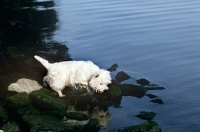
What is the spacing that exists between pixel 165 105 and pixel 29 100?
15.0ft

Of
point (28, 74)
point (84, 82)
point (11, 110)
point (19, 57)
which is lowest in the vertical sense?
point (11, 110)

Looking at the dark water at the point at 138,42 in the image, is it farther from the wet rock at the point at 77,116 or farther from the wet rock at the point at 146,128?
the wet rock at the point at 77,116

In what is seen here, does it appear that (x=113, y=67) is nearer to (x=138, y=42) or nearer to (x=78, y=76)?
(x=78, y=76)

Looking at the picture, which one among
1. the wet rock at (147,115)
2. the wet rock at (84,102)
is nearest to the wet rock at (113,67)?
the wet rock at (84,102)

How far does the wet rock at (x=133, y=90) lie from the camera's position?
12.2 metres

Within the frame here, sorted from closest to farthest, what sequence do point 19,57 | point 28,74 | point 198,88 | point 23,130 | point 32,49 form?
1. point 23,130
2. point 198,88
3. point 28,74
4. point 19,57
5. point 32,49

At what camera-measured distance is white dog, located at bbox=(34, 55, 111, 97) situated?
1076cm

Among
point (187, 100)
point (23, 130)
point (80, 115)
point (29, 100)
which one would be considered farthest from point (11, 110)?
point (187, 100)

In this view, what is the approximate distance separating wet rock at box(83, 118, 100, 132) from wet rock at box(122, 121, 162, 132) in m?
0.86

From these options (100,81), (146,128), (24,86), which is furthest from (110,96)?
(24,86)

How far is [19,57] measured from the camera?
15438 millimetres

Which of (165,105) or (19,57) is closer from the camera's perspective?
(165,105)

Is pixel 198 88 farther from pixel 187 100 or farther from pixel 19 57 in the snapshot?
pixel 19 57

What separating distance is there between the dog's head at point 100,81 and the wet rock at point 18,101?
2261mm
